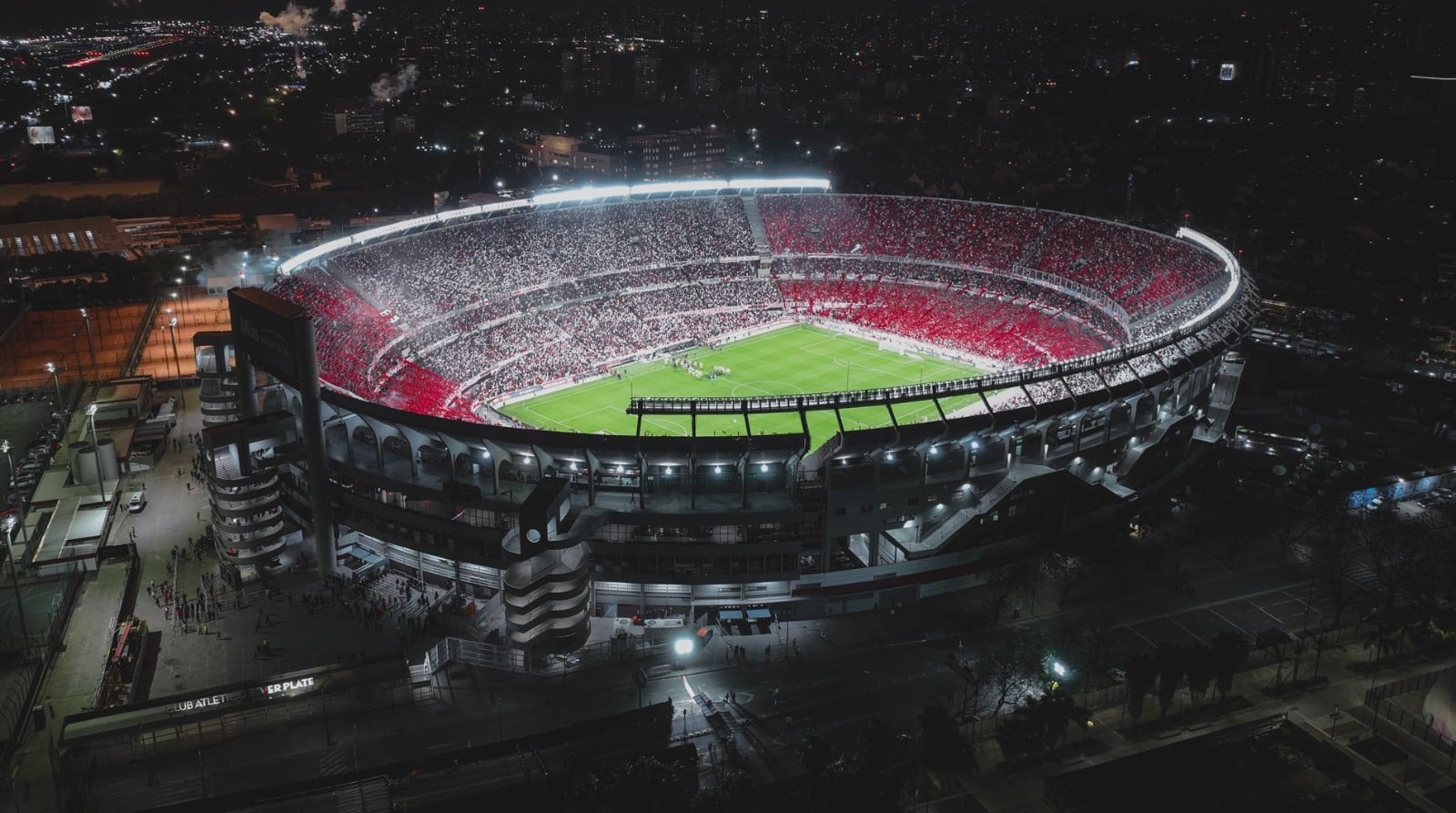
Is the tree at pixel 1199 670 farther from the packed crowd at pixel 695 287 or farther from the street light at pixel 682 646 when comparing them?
the packed crowd at pixel 695 287

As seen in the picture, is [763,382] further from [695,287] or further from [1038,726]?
[1038,726]

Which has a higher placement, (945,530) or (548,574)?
(548,574)

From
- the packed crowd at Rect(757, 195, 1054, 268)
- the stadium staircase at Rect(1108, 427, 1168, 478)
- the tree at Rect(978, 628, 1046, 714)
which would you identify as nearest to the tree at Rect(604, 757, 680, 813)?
the tree at Rect(978, 628, 1046, 714)

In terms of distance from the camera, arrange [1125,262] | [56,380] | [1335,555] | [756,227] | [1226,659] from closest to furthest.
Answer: [1226,659], [1335,555], [56,380], [1125,262], [756,227]

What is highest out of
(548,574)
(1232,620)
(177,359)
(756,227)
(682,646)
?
(756,227)

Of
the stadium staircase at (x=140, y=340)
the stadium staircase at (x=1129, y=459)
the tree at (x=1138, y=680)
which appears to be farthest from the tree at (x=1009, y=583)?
the stadium staircase at (x=140, y=340)

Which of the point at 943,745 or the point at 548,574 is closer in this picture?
the point at 943,745

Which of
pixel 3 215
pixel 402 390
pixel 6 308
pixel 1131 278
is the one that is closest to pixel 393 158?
pixel 3 215

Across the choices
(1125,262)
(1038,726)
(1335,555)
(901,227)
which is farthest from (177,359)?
(1335,555)

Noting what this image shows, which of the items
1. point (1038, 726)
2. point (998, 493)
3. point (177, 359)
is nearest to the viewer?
point (1038, 726)
